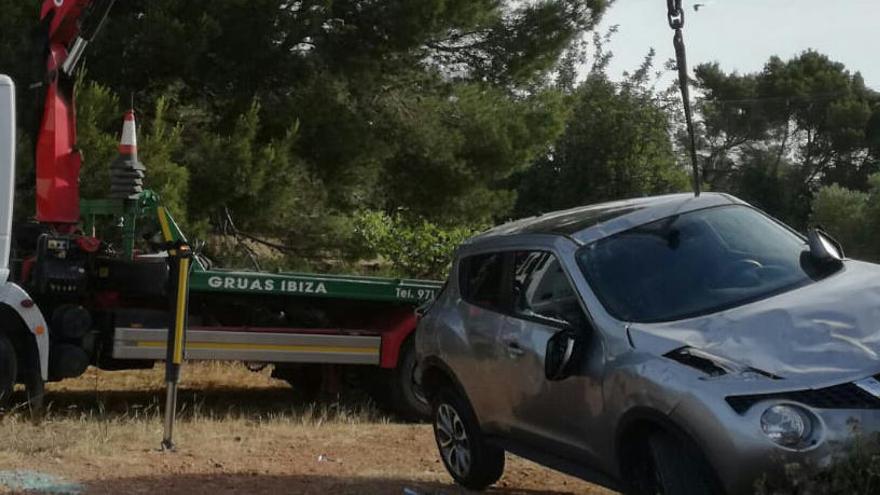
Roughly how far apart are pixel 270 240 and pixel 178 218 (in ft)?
9.76

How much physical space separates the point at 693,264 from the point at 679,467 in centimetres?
140

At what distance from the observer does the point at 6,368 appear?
1062 cm

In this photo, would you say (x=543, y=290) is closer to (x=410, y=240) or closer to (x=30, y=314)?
(x=30, y=314)

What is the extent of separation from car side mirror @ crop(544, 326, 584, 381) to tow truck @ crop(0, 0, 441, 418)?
4782 mm

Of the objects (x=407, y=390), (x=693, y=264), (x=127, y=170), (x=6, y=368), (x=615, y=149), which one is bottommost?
(x=407, y=390)

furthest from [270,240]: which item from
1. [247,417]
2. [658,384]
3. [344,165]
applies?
[658,384]

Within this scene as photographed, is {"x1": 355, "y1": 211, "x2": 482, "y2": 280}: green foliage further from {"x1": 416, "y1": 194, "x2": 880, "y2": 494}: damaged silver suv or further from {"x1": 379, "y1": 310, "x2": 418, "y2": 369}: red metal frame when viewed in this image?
{"x1": 416, "y1": 194, "x2": 880, "y2": 494}: damaged silver suv

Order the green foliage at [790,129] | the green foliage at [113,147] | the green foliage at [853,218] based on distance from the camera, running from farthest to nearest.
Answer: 1. the green foliage at [790,129]
2. the green foliage at [853,218]
3. the green foliage at [113,147]

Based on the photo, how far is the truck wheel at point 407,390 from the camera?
12133mm

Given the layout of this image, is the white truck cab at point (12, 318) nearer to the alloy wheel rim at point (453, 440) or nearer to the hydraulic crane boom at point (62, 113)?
the hydraulic crane boom at point (62, 113)

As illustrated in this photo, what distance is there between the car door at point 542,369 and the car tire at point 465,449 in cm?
49

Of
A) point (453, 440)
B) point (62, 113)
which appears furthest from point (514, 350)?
point (62, 113)

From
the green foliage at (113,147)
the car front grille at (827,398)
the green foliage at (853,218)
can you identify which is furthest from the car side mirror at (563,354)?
the green foliage at (853,218)

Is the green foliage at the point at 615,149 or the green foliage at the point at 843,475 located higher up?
the green foliage at the point at 615,149
